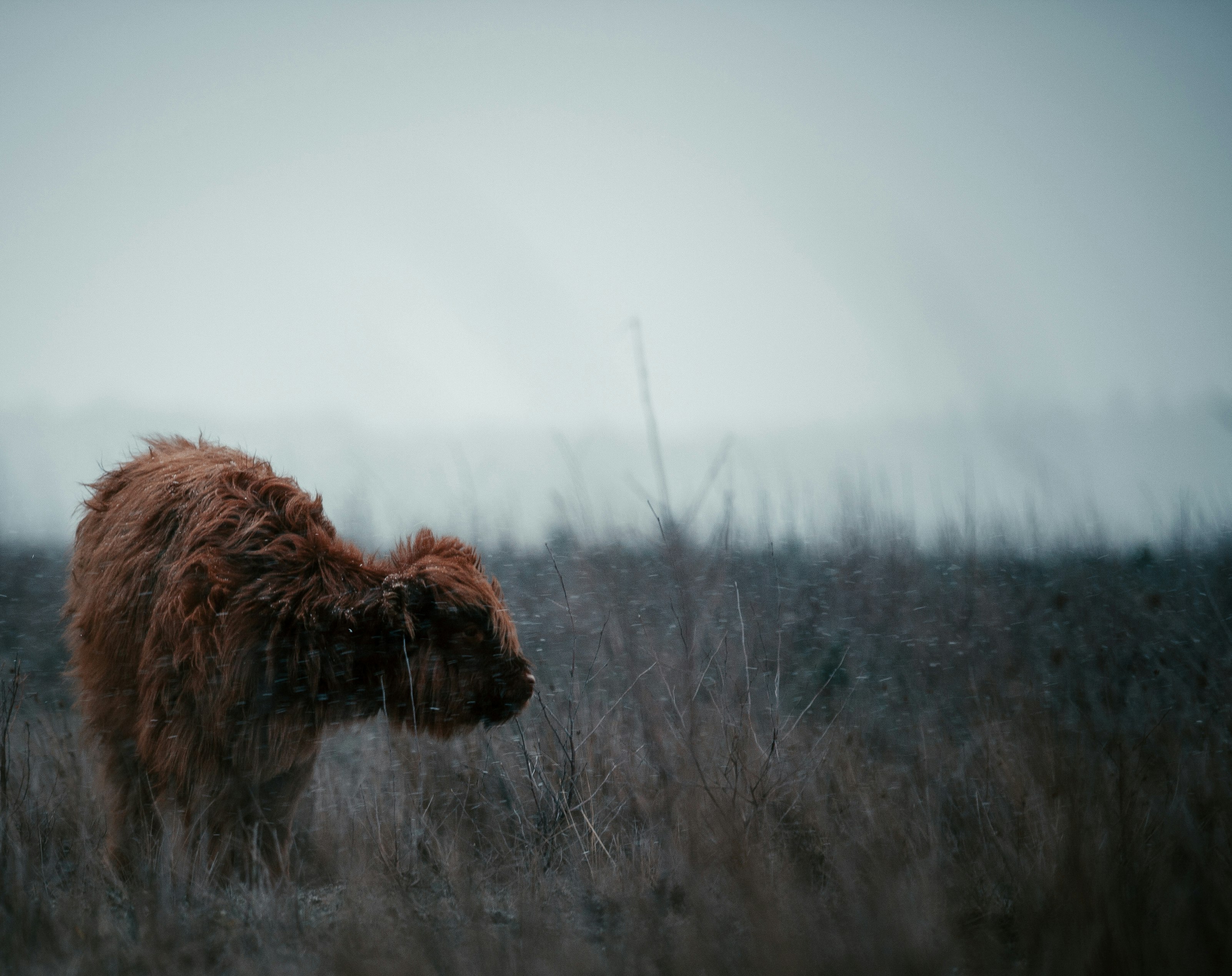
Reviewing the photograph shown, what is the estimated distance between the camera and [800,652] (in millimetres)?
4137

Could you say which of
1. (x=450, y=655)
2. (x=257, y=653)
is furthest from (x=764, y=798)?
(x=257, y=653)

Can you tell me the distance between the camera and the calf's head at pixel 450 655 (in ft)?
10.3

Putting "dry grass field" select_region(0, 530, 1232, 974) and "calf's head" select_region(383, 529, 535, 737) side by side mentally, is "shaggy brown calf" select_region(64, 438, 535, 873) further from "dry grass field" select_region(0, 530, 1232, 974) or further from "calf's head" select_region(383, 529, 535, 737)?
"dry grass field" select_region(0, 530, 1232, 974)

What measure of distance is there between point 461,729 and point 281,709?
0.80 m

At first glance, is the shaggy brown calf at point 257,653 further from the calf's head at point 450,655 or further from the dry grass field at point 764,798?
the dry grass field at point 764,798

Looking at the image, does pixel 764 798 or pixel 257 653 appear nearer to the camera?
pixel 764 798

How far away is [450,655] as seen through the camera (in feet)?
10.4

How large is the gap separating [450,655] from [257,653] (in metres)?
0.81

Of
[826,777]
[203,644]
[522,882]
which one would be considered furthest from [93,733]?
[826,777]

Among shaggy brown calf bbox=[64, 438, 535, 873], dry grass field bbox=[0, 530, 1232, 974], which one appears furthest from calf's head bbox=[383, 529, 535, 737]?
dry grass field bbox=[0, 530, 1232, 974]

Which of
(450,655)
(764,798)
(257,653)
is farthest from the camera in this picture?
(450,655)

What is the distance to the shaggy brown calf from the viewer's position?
299 cm

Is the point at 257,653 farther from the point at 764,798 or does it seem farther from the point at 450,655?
the point at 764,798

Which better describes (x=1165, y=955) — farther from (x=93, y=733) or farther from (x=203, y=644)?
(x=93, y=733)
